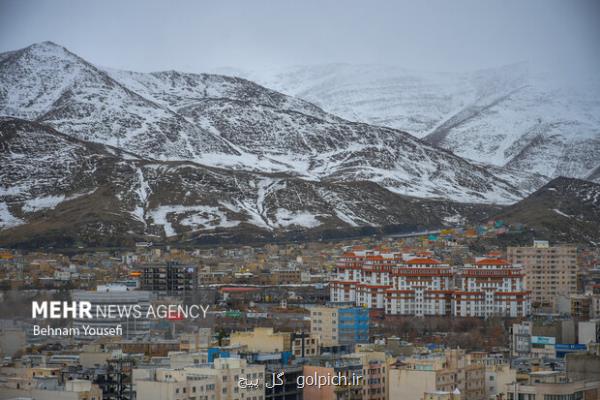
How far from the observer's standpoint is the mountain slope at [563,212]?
55.9 meters

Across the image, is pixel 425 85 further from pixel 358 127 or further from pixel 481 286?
pixel 481 286

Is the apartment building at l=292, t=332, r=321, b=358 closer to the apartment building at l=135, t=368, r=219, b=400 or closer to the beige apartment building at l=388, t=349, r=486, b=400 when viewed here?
the beige apartment building at l=388, t=349, r=486, b=400

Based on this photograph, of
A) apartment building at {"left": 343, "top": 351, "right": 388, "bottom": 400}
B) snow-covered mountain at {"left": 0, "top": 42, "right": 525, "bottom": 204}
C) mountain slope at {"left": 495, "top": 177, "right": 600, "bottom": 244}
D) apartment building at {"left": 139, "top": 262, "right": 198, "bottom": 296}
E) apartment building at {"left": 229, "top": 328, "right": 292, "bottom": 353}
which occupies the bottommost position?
apartment building at {"left": 343, "top": 351, "right": 388, "bottom": 400}

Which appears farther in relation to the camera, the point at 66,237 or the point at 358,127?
the point at 358,127

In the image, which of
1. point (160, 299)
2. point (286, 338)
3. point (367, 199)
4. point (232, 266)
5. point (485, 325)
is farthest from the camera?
point (367, 199)

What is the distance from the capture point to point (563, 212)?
60219mm

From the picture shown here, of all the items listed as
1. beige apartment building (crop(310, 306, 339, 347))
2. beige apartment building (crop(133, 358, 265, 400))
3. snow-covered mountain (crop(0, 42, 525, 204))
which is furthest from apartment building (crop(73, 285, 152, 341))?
snow-covered mountain (crop(0, 42, 525, 204))

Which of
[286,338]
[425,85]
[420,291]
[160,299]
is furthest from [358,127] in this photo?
[286,338]

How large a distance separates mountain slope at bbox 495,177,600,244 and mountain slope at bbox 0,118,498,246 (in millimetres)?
5040

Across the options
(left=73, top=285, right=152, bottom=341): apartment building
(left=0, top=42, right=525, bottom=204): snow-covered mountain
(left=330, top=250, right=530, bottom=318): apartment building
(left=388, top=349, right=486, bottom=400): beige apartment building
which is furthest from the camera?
(left=0, top=42, right=525, bottom=204): snow-covered mountain

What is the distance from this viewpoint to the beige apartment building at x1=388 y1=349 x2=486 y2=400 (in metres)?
19.2

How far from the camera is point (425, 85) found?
10794 centimetres

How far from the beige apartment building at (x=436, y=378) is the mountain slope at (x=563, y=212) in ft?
112

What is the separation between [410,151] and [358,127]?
498 centimetres
